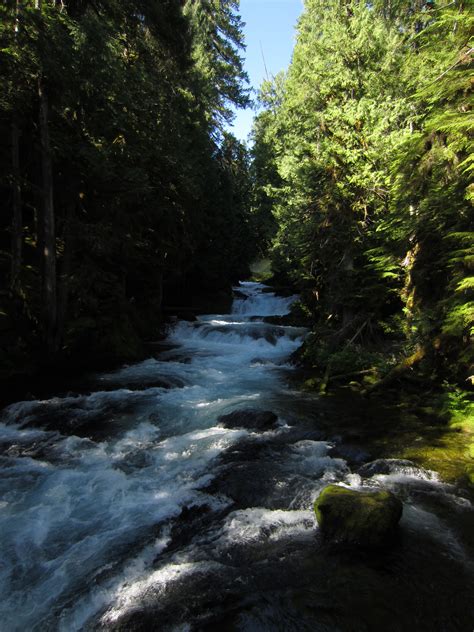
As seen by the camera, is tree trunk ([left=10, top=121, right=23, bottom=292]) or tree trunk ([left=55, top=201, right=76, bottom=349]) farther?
tree trunk ([left=55, top=201, right=76, bottom=349])

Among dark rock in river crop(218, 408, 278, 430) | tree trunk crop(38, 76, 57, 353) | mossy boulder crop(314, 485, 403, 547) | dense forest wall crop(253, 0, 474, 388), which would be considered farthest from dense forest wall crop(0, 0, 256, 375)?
mossy boulder crop(314, 485, 403, 547)

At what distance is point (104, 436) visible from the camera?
329 inches

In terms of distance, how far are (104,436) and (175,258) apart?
591 inches

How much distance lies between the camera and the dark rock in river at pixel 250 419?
871 centimetres

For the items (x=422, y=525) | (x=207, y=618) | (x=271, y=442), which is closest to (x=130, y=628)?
(x=207, y=618)

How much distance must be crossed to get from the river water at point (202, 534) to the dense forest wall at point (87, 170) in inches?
171

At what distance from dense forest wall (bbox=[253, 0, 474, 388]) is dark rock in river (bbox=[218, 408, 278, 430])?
12.3 ft

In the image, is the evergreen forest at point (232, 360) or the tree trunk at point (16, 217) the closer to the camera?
the evergreen forest at point (232, 360)

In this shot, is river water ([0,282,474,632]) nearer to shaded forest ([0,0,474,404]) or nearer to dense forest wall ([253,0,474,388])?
shaded forest ([0,0,474,404])

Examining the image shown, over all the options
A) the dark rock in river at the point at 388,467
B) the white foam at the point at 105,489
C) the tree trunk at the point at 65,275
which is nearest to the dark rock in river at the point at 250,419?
the white foam at the point at 105,489

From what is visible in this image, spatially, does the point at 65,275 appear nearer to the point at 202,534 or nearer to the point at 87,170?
the point at 87,170

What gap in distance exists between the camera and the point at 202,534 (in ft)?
16.5

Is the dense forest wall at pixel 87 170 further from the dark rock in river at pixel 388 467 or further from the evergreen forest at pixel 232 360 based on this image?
the dark rock in river at pixel 388 467

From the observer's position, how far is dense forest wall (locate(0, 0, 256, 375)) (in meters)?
10.0
